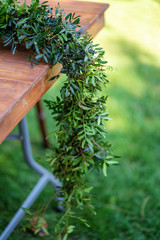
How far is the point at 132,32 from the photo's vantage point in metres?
4.38

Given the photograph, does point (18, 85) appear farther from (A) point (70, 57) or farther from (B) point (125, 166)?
(B) point (125, 166)

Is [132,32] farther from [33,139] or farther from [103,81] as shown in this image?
[103,81]

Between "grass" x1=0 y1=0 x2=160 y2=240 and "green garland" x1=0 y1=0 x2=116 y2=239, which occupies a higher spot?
"green garland" x1=0 y1=0 x2=116 y2=239

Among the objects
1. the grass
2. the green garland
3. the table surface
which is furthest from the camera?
the grass

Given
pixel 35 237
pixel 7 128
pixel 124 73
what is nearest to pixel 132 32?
pixel 124 73

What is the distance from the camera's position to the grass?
5.41 feet

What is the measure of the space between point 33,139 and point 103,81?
1.80 metres

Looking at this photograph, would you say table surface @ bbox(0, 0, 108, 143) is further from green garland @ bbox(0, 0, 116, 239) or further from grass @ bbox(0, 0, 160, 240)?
grass @ bbox(0, 0, 160, 240)

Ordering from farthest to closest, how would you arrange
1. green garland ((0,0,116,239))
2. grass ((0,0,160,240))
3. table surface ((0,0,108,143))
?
1. grass ((0,0,160,240))
2. green garland ((0,0,116,239))
3. table surface ((0,0,108,143))

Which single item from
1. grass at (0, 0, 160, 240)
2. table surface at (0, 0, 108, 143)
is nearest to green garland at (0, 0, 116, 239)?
table surface at (0, 0, 108, 143)

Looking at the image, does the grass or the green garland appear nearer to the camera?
the green garland

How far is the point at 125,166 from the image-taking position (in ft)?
7.41

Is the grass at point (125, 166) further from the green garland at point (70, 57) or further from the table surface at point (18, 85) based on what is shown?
the table surface at point (18, 85)

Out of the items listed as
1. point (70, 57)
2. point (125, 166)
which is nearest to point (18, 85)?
point (70, 57)
